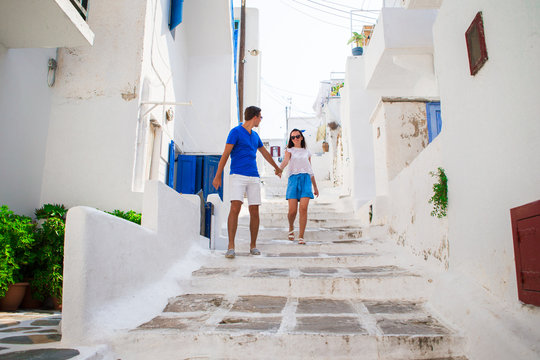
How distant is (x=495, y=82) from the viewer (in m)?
2.56

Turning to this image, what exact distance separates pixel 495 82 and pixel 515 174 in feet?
2.11

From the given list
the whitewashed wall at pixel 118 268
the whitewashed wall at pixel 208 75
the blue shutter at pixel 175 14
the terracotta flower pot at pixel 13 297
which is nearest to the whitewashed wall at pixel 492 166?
the whitewashed wall at pixel 118 268

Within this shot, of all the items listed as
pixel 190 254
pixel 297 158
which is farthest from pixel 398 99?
pixel 190 254

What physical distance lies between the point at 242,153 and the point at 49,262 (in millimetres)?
2357

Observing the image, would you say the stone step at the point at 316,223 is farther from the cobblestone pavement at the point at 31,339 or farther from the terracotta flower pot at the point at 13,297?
the cobblestone pavement at the point at 31,339

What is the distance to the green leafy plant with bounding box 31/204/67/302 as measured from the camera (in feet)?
13.5

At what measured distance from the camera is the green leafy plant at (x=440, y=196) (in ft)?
11.1

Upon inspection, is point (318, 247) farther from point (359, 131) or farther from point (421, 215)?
point (359, 131)

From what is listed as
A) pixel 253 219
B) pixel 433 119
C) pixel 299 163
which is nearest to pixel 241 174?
pixel 253 219

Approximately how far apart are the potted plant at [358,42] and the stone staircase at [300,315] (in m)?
7.55

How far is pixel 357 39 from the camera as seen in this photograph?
11.2 metres

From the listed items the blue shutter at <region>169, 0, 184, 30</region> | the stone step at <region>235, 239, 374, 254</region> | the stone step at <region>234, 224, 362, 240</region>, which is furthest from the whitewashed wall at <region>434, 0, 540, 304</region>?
the blue shutter at <region>169, 0, 184, 30</region>

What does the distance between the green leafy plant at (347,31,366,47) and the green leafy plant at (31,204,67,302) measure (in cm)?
933

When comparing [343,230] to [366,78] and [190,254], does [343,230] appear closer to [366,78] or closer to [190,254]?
[190,254]
